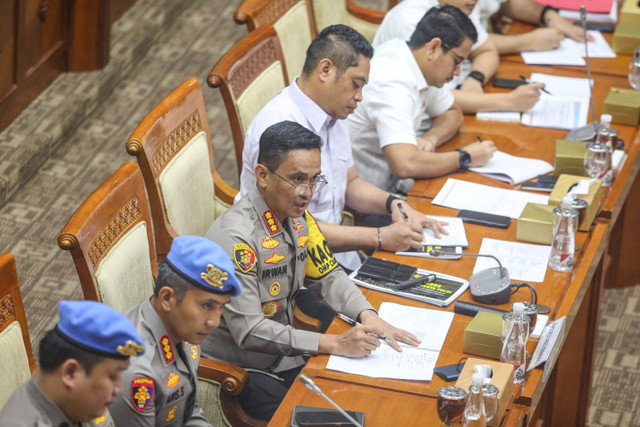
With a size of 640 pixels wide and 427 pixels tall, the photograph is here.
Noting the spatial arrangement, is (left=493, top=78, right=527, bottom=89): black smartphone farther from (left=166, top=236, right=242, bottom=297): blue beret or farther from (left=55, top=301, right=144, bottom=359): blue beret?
(left=55, top=301, right=144, bottom=359): blue beret

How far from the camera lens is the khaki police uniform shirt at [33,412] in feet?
5.49

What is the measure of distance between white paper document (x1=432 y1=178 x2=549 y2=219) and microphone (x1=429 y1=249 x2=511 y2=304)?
1.34 feet

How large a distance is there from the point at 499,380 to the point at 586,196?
1.00 metres

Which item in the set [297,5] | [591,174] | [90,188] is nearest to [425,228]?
[591,174]

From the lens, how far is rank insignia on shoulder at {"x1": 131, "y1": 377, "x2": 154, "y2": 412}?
1967mm

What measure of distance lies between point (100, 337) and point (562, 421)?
2.03 meters

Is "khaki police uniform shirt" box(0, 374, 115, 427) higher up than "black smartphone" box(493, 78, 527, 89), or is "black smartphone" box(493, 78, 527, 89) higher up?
"khaki police uniform shirt" box(0, 374, 115, 427)

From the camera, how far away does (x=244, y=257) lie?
2.39m

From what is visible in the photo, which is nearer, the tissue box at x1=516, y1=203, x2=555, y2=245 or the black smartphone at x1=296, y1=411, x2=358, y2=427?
the black smartphone at x1=296, y1=411, x2=358, y2=427

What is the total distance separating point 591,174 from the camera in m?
3.26

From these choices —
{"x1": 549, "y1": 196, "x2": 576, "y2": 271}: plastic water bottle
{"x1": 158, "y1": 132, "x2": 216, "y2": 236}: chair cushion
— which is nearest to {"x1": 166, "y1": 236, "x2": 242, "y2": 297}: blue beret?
{"x1": 158, "y1": 132, "x2": 216, "y2": 236}: chair cushion

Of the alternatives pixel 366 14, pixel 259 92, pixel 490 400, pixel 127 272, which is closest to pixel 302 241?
pixel 127 272

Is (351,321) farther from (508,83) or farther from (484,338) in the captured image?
(508,83)

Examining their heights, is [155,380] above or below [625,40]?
below
